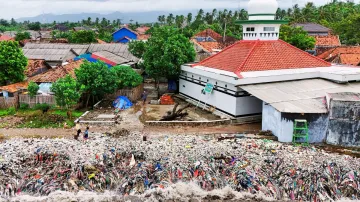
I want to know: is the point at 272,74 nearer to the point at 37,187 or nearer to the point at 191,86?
the point at 191,86

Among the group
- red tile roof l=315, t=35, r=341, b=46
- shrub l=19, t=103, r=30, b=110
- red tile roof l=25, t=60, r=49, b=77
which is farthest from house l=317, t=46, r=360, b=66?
shrub l=19, t=103, r=30, b=110

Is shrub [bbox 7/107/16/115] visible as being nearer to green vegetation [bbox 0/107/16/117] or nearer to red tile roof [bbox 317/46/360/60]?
green vegetation [bbox 0/107/16/117]

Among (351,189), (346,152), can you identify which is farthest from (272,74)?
(351,189)

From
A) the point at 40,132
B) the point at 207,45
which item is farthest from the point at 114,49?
the point at 40,132

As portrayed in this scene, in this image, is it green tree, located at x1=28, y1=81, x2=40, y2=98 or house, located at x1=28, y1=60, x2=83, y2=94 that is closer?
green tree, located at x1=28, y1=81, x2=40, y2=98

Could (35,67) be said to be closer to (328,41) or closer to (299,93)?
(299,93)
